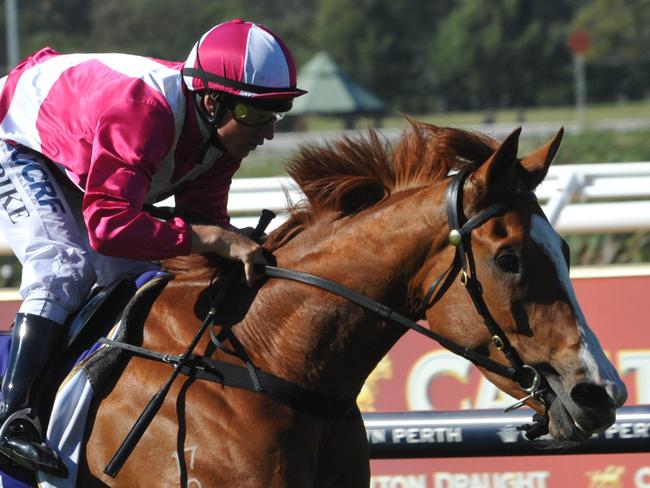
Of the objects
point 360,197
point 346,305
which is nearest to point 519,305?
point 346,305

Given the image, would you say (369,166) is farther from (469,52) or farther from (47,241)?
(469,52)

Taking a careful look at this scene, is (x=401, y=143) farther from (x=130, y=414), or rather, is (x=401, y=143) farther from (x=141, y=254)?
(x=130, y=414)

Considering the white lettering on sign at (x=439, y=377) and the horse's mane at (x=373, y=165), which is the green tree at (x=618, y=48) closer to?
the white lettering on sign at (x=439, y=377)

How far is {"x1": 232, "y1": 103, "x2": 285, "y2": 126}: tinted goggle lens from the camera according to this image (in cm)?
310

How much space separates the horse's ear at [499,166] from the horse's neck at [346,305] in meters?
0.15

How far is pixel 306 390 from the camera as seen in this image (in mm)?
2963

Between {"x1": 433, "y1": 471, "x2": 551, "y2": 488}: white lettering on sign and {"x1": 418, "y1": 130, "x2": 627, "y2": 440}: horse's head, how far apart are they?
1.67 m

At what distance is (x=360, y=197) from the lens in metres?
3.09

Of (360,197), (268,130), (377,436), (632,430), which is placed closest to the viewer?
(360,197)

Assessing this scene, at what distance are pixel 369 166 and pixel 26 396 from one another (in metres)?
1.07

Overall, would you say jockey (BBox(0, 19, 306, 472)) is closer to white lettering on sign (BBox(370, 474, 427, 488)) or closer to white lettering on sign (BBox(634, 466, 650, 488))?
white lettering on sign (BBox(370, 474, 427, 488))

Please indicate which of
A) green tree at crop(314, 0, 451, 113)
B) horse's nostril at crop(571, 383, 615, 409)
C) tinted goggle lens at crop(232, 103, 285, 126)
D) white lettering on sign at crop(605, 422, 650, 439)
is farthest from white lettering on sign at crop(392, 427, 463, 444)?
green tree at crop(314, 0, 451, 113)

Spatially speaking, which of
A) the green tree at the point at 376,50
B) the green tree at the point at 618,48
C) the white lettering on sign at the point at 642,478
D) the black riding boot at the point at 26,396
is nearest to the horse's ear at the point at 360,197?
the black riding boot at the point at 26,396

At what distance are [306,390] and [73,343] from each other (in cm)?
66
